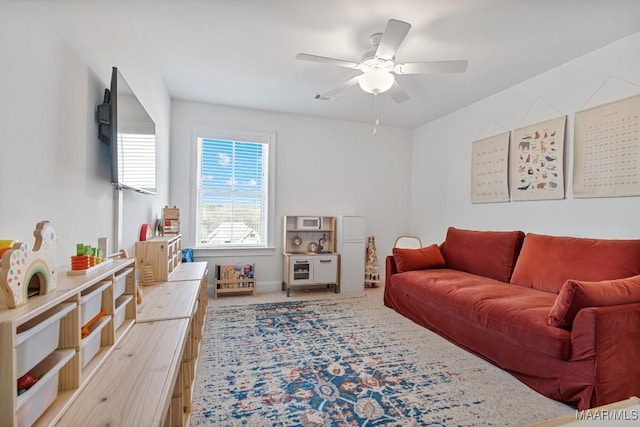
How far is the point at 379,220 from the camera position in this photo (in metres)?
5.14

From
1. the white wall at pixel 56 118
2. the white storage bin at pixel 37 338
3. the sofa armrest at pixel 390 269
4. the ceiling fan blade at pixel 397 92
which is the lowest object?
the sofa armrest at pixel 390 269

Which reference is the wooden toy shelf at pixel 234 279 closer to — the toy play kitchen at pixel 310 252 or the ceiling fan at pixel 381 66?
the toy play kitchen at pixel 310 252

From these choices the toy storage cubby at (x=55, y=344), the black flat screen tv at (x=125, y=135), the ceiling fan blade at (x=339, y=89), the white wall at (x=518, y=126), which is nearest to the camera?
the toy storage cubby at (x=55, y=344)

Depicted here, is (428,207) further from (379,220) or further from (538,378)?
(538,378)

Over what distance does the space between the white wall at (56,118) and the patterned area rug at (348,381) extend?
3.90 feet

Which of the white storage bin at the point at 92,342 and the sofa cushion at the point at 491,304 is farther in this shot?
the sofa cushion at the point at 491,304

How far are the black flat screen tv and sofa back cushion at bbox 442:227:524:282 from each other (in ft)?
10.8

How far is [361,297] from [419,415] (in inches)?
98.1

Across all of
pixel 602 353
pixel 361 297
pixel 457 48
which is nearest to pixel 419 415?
pixel 602 353

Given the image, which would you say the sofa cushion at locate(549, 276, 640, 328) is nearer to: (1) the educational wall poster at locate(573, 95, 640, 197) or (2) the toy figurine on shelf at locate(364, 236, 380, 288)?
(1) the educational wall poster at locate(573, 95, 640, 197)

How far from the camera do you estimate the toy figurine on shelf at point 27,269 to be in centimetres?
72

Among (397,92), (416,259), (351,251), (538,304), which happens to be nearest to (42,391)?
(538,304)

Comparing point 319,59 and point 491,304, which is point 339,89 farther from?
point 491,304

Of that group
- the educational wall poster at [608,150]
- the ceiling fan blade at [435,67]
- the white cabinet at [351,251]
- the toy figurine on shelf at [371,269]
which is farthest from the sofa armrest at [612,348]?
the toy figurine on shelf at [371,269]
